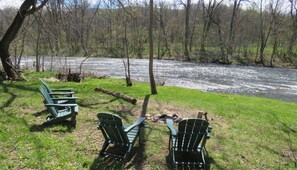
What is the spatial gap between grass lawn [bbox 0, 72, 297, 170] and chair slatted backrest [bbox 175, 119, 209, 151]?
1.65 feet

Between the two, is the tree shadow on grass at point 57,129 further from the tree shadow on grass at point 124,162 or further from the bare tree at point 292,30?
the bare tree at point 292,30

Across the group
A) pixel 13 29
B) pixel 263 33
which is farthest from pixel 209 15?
pixel 13 29

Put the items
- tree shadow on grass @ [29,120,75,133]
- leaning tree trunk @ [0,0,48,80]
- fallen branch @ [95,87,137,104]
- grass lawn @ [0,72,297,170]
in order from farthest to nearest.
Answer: leaning tree trunk @ [0,0,48,80], fallen branch @ [95,87,137,104], tree shadow on grass @ [29,120,75,133], grass lawn @ [0,72,297,170]

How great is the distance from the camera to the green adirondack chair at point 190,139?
15.6ft

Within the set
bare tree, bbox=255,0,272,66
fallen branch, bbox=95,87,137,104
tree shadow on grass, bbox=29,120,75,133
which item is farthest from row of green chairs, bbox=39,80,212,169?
bare tree, bbox=255,0,272,66

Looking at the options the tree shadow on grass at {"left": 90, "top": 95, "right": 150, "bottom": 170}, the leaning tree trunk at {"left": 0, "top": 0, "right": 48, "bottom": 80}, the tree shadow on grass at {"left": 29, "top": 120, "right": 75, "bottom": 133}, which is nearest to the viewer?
the tree shadow on grass at {"left": 90, "top": 95, "right": 150, "bottom": 170}

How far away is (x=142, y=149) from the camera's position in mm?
5340

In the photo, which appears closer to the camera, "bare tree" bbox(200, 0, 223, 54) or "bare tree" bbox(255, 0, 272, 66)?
"bare tree" bbox(255, 0, 272, 66)

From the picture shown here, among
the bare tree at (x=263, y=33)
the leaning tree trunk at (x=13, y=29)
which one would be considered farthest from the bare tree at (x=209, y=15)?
the leaning tree trunk at (x=13, y=29)

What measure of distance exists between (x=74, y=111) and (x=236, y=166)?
364 centimetres

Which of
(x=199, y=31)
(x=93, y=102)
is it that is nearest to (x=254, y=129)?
(x=93, y=102)

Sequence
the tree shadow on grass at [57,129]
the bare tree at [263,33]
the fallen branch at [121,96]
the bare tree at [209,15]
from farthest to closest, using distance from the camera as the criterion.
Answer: the bare tree at [209,15] → the bare tree at [263,33] → the fallen branch at [121,96] → the tree shadow on grass at [57,129]

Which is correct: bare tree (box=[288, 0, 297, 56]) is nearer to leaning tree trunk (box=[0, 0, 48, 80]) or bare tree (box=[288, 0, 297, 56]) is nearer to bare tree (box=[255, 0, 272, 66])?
bare tree (box=[255, 0, 272, 66])

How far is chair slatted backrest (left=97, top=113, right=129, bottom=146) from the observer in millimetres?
4773
